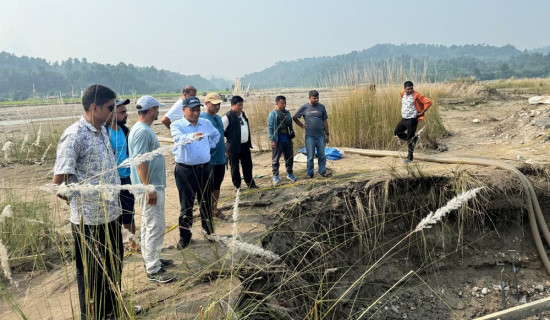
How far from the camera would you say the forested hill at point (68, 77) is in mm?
7739

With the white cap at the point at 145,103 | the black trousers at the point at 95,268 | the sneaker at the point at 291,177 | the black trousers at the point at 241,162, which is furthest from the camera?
the sneaker at the point at 291,177

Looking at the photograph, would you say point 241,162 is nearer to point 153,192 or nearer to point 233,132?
point 233,132

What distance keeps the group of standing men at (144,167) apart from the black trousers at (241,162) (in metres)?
0.02

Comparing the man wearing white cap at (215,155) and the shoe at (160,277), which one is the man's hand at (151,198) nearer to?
the shoe at (160,277)

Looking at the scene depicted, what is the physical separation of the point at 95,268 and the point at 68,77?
31.5 ft

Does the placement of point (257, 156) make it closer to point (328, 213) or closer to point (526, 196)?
point (328, 213)

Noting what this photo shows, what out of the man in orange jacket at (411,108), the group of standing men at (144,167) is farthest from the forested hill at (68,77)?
the man in orange jacket at (411,108)

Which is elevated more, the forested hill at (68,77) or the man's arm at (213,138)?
the forested hill at (68,77)

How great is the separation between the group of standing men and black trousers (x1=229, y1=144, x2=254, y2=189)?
0.05ft

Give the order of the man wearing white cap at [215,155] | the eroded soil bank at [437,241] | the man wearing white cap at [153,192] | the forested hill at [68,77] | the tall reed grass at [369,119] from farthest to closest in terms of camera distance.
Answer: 1. the tall reed grass at [369,119]
2. the forested hill at [68,77]
3. the man wearing white cap at [215,155]
4. the eroded soil bank at [437,241]
5. the man wearing white cap at [153,192]

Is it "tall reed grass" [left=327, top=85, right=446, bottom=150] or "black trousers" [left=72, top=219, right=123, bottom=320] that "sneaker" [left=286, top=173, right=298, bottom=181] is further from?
"black trousers" [left=72, top=219, right=123, bottom=320]

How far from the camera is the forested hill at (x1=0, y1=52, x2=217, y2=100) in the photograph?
25.4ft

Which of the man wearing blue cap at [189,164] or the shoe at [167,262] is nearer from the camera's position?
the shoe at [167,262]

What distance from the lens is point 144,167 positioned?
3.04 metres
